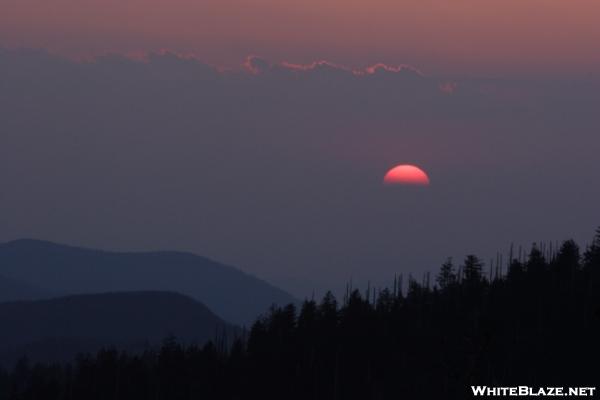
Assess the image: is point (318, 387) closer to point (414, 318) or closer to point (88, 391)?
point (414, 318)

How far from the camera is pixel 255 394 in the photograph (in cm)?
18200

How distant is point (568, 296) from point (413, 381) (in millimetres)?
28580

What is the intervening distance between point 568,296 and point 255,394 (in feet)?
161

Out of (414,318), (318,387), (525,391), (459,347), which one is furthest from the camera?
(414,318)

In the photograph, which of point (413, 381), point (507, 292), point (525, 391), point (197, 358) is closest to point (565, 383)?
point (525, 391)

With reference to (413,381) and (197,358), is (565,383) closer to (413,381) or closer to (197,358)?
(413,381)

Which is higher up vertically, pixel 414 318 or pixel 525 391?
pixel 414 318

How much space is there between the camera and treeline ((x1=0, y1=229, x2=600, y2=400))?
15938cm

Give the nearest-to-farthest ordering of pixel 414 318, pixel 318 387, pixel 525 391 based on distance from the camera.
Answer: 1. pixel 525 391
2. pixel 318 387
3. pixel 414 318

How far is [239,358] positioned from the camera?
193000 millimetres

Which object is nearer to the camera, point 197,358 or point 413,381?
point 413,381

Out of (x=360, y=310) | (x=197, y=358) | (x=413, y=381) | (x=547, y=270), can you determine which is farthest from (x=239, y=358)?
(x=547, y=270)

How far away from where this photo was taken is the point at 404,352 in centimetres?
17888

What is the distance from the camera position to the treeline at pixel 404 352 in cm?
15938
